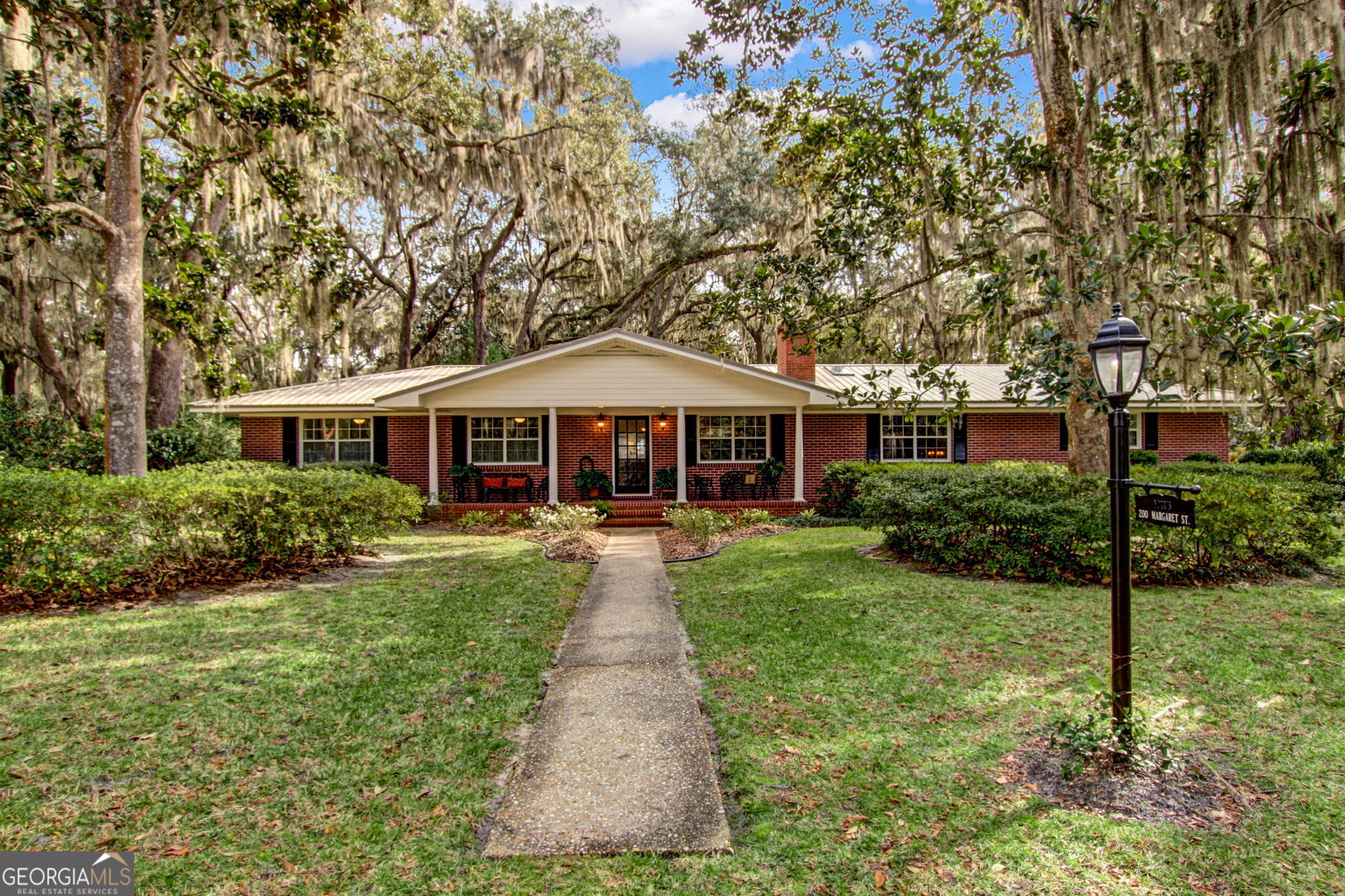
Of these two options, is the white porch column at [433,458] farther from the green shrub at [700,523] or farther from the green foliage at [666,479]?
the green shrub at [700,523]

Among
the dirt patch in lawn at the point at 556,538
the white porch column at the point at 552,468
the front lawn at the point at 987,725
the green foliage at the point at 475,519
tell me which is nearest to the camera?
the front lawn at the point at 987,725

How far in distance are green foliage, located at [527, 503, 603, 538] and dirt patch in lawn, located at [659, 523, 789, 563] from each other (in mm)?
1331

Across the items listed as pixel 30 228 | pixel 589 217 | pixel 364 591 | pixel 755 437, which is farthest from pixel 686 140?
pixel 364 591

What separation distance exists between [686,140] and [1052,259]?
18.7 m

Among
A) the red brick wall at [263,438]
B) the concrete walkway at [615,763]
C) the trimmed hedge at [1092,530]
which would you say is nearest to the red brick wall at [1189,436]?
the trimmed hedge at [1092,530]

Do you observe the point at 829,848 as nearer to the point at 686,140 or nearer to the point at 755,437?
the point at 755,437

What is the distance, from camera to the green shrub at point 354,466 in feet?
47.6

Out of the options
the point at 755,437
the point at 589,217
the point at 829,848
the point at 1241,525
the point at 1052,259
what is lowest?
the point at 829,848

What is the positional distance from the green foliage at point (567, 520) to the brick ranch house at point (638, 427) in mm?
2050

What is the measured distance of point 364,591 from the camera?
700 centimetres

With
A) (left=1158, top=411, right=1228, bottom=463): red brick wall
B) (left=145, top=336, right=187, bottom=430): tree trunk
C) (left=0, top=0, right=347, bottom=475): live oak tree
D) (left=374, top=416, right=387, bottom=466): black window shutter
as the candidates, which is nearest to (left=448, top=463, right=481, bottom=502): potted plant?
(left=374, top=416, right=387, bottom=466): black window shutter

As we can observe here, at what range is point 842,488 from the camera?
14.1 metres

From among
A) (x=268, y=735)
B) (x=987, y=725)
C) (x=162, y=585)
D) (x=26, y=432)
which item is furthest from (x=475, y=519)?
(x=26, y=432)

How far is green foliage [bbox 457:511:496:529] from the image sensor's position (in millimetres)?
12930
